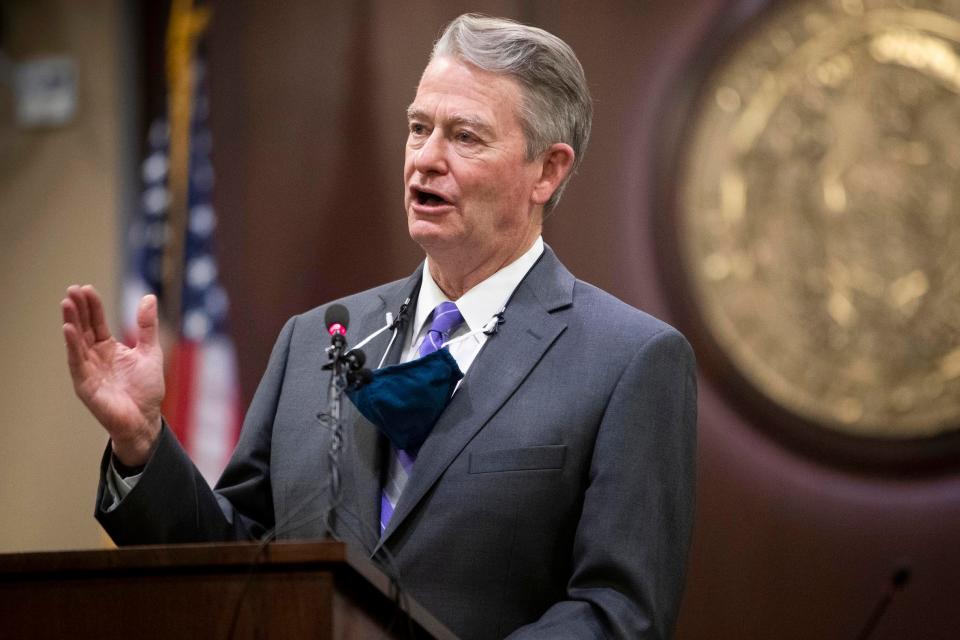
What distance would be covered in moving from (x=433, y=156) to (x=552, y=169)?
1.06ft

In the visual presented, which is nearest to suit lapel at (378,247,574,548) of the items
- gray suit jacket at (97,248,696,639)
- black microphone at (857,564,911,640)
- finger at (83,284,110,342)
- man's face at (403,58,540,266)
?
gray suit jacket at (97,248,696,639)

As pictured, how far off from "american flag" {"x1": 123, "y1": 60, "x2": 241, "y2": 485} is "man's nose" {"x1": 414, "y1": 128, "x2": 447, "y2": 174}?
8.49 feet

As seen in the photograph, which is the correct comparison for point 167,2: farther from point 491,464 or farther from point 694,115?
point 491,464

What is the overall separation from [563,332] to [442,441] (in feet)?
1.13

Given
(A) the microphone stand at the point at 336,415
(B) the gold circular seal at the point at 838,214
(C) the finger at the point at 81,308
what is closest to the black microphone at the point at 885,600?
(B) the gold circular seal at the point at 838,214

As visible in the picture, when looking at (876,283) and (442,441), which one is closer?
(442,441)

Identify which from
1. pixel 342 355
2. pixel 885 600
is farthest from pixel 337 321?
pixel 885 600

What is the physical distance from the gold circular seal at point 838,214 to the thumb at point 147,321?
104 inches

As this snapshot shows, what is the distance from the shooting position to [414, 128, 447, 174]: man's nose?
7.69 ft

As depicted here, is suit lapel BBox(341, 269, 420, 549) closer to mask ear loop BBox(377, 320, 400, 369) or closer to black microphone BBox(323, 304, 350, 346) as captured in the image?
mask ear loop BBox(377, 320, 400, 369)

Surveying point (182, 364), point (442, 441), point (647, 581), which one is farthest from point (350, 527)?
point (182, 364)

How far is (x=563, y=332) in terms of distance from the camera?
2.28m

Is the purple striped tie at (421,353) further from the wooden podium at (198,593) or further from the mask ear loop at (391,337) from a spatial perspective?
the wooden podium at (198,593)

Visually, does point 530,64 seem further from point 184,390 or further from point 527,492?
point 184,390
